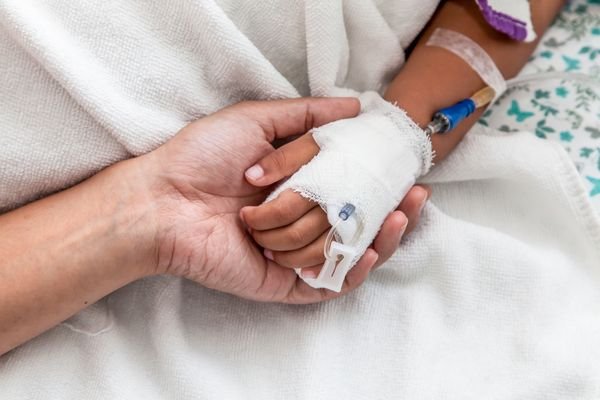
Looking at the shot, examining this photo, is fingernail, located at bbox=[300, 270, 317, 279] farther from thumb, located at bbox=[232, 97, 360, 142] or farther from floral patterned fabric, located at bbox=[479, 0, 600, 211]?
floral patterned fabric, located at bbox=[479, 0, 600, 211]

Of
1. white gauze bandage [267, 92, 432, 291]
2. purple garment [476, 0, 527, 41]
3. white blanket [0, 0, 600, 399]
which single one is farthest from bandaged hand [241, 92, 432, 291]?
purple garment [476, 0, 527, 41]

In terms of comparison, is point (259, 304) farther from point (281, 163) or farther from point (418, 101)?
point (418, 101)

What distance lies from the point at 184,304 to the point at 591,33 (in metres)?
0.86

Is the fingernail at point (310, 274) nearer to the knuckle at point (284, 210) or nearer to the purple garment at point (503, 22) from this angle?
the knuckle at point (284, 210)

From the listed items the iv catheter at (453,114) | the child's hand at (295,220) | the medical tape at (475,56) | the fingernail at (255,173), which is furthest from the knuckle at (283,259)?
the medical tape at (475,56)

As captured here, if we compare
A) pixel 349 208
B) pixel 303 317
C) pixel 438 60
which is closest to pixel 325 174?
pixel 349 208

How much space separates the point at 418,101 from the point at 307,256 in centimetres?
32

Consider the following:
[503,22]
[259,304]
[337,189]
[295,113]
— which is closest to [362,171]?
[337,189]

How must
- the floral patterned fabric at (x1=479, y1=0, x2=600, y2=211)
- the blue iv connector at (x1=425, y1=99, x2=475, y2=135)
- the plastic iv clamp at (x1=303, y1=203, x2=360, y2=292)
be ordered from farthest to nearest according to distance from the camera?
the floral patterned fabric at (x1=479, y1=0, x2=600, y2=211) < the blue iv connector at (x1=425, y1=99, x2=475, y2=135) < the plastic iv clamp at (x1=303, y1=203, x2=360, y2=292)

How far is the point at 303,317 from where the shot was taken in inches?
36.5

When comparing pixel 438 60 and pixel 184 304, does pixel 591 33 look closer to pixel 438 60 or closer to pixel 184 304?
pixel 438 60

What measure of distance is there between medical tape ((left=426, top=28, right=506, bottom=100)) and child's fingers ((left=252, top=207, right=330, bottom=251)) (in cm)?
39

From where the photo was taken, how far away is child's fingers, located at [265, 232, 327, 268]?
0.84 meters

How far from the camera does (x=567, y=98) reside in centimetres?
110
